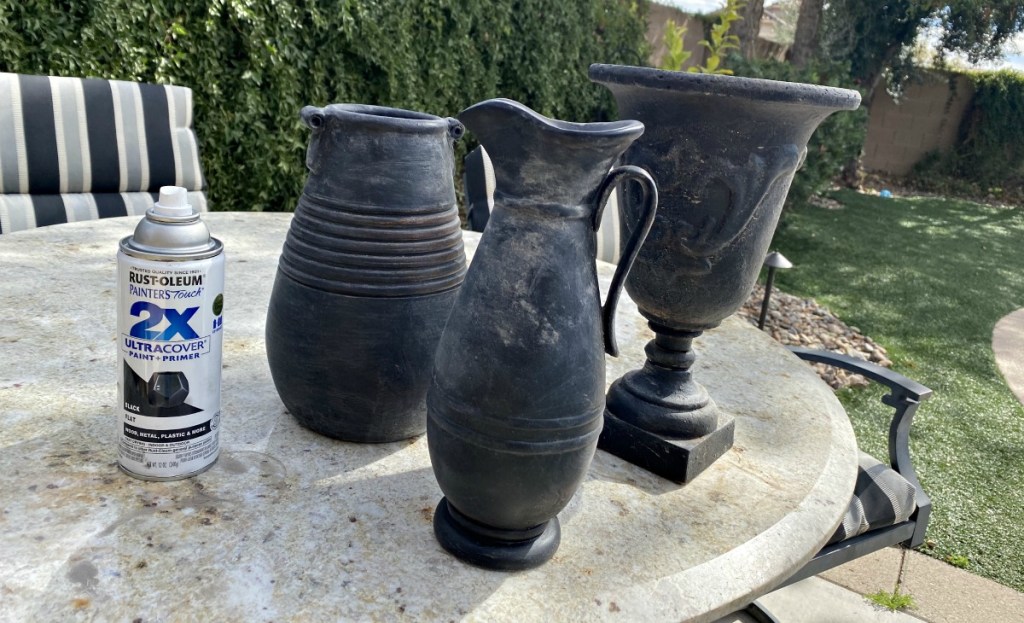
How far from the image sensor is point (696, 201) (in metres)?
1.22

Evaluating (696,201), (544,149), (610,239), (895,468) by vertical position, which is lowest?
(895,468)

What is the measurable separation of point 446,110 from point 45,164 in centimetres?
292

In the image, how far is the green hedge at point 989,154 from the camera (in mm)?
12031

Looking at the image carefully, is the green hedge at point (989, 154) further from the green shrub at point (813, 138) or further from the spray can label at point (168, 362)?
the spray can label at point (168, 362)

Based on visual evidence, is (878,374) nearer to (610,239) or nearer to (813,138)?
(610,239)

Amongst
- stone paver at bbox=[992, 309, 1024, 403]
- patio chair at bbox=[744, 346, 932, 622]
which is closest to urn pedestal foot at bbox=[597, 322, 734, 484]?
patio chair at bbox=[744, 346, 932, 622]

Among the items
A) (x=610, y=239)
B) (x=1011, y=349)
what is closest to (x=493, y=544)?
(x=610, y=239)

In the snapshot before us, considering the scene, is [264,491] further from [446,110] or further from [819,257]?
[819,257]

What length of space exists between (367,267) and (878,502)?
1449mm

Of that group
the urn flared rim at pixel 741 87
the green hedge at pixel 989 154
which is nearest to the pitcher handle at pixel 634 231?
the urn flared rim at pixel 741 87

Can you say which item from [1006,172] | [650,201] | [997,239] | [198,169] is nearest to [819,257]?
[997,239]

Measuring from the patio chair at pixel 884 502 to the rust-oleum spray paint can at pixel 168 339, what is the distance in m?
1.31

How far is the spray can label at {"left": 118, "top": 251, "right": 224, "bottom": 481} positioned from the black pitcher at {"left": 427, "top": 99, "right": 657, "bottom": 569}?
1.16 ft

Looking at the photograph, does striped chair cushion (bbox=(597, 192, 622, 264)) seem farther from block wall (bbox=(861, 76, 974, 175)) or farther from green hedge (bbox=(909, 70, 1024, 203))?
green hedge (bbox=(909, 70, 1024, 203))
